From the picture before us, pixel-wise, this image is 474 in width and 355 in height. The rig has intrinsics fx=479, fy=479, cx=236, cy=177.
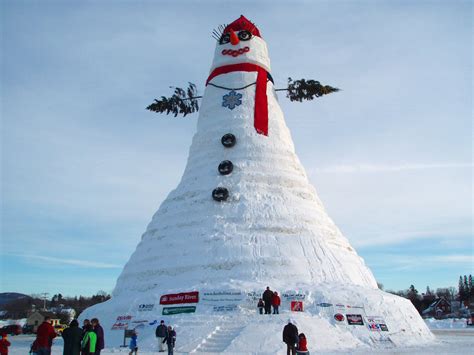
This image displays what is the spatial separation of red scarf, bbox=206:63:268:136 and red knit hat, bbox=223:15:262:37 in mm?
2609

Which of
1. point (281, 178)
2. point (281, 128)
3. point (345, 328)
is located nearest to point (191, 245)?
point (281, 178)

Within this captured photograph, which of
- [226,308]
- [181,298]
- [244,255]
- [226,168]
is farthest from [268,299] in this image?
[226,168]

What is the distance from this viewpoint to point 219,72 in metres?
27.1

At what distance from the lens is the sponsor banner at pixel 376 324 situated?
17547 mm

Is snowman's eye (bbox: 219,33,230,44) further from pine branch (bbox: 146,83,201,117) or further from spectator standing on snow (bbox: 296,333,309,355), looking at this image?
spectator standing on snow (bbox: 296,333,309,355)

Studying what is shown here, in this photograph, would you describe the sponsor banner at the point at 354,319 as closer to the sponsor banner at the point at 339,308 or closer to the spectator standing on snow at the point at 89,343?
the sponsor banner at the point at 339,308

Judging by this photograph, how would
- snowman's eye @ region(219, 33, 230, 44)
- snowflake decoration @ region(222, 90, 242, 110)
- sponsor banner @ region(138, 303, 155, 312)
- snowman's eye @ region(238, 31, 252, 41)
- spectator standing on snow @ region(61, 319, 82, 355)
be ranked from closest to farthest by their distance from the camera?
1. spectator standing on snow @ region(61, 319, 82, 355)
2. sponsor banner @ region(138, 303, 155, 312)
3. snowflake decoration @ region(222, 90, 242, 110)
4. snowman's eye @ region(238, 31, 252, 41)
5. snowman's eye @ region(219, 33, 230, 44)

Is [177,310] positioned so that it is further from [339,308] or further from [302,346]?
[302,346]

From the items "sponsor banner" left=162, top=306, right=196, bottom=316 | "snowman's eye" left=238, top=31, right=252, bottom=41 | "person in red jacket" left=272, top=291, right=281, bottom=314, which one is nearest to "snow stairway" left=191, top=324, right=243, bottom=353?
"person in red jacket" left=272, top=291, right=281, bottom=314

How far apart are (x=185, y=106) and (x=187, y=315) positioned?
52.0 ft

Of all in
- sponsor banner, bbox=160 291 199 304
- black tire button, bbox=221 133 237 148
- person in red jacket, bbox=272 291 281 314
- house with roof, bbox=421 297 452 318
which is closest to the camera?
person in red jacket, bbox=272 291 281 314

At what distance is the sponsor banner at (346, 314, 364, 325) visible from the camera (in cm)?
1742

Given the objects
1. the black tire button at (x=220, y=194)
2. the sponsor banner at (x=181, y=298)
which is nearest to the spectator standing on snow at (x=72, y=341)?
the sponsor banner at (x=181, y=298)

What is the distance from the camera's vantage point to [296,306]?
17562mm
